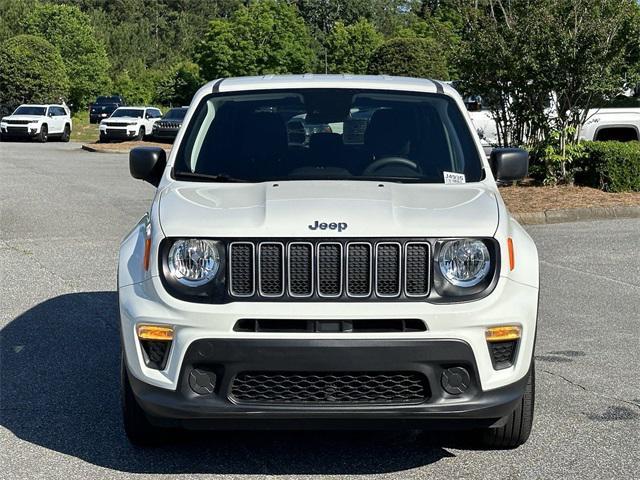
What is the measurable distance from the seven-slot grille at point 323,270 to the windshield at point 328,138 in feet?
3.47

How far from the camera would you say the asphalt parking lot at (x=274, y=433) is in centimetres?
491

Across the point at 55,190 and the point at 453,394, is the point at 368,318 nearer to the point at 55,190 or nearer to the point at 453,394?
the point at 453,394

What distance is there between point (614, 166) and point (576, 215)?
214 cm

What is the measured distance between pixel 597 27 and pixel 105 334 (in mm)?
11080

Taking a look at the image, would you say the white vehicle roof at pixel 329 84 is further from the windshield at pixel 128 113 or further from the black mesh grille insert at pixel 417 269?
the windshield at pixel 128 113

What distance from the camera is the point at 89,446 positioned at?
5.18 m

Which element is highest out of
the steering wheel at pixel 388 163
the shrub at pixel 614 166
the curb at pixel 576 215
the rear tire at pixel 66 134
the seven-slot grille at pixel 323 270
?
the steering wheel at pixel 388 163

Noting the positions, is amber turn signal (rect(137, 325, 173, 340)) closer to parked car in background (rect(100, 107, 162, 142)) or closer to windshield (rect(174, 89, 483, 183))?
windshield (rect(174, 89, 483, 183))

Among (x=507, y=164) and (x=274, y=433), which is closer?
(x=274, y=433)

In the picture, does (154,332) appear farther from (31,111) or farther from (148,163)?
(31,111)

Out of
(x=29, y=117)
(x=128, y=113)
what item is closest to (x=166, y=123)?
(x=128, y=113)

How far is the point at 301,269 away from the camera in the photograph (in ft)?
14.7

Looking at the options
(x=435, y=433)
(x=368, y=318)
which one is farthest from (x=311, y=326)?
(x=435, y=433)

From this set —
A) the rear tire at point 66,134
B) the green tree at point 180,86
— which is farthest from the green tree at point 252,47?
the rear tire at point 66,134
